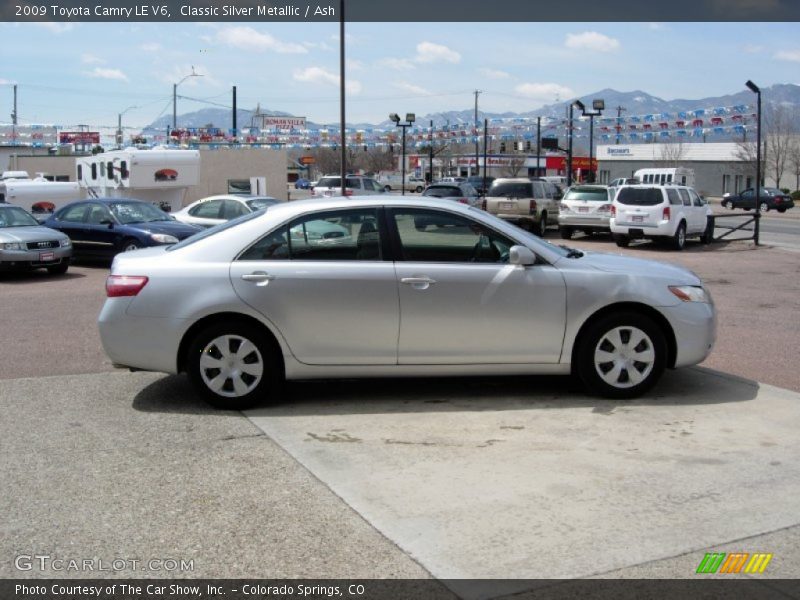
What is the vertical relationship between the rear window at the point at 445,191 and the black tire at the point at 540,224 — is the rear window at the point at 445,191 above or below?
above

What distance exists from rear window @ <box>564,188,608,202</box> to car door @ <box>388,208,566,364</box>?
Answer: 2110 centimetres

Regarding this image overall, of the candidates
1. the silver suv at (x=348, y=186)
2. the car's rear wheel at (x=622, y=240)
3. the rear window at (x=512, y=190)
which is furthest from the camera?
the silver suv at (x=348, y=186)

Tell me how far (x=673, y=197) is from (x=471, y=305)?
18.7 meters

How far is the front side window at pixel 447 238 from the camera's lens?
6.81 meters

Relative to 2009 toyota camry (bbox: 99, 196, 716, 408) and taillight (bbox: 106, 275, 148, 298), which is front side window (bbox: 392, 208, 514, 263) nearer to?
2009 toyota camry (bbox: 99, 196, 716, 408)

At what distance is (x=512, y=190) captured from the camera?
2775 centimetres

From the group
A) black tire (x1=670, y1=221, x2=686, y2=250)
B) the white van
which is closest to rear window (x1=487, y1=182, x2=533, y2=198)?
black tire (x1=670, y1=221, x2=686, y2=250)

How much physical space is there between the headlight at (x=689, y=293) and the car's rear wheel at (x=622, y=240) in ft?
57.7

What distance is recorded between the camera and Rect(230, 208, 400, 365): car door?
21.5 ft

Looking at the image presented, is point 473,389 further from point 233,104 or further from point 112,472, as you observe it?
point 233,104

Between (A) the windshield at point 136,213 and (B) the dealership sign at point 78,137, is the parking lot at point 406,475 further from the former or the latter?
(B) the dealership sign at point 78,137

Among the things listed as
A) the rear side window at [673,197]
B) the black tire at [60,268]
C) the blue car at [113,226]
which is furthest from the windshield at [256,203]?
the rear side window at [673,197]

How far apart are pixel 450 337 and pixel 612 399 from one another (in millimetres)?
1377

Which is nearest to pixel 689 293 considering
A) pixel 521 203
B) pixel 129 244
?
pixel 129 244
